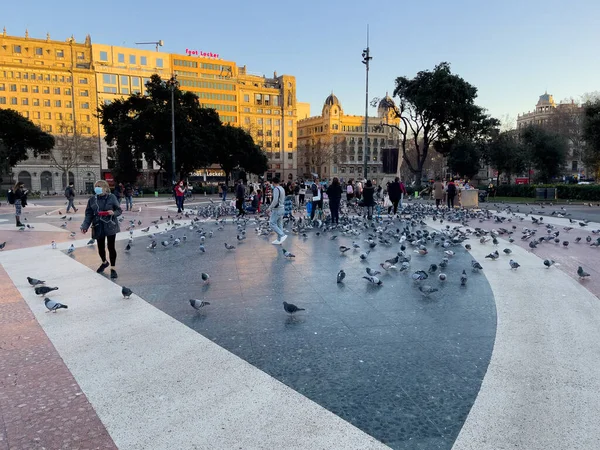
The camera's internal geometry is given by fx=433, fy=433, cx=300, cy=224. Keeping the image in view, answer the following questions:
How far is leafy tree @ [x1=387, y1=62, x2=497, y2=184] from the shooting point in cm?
4028

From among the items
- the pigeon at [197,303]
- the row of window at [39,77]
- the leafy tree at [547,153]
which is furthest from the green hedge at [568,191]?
the row of window at [39,77]

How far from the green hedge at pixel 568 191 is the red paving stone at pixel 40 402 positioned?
3313 cm

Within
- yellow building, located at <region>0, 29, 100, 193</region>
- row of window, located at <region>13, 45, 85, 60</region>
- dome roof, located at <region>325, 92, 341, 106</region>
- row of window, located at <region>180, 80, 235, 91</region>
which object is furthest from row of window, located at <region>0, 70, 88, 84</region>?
dome roof, located at <region>325, 92, 341, 106</region>

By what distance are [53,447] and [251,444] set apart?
129cm

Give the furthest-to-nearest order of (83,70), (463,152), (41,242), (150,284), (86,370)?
(83,70) < (463,152) < (41,242) < (150,284) < (86,370)

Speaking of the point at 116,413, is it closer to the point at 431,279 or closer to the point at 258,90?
the point at 431,279

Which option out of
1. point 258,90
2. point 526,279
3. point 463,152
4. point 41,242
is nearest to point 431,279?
point 526,279

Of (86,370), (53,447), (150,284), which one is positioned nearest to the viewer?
(53,447)

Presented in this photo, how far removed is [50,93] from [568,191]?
8255cm

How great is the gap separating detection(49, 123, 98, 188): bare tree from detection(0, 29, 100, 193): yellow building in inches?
23.5

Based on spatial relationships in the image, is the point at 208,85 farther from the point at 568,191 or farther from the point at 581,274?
the point at 581,274

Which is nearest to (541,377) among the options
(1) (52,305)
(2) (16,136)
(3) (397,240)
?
(1) (52,305)

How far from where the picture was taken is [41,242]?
12.2 m

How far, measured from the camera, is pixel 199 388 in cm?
365
